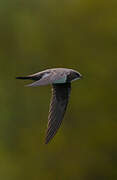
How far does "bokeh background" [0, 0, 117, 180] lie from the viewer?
8875 mm

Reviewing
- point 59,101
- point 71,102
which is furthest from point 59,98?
point 71,102

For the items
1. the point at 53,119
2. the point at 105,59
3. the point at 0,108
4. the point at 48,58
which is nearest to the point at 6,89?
the point at 0,108

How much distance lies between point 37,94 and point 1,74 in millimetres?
1485

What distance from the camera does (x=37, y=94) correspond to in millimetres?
9359

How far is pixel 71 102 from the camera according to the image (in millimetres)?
8914

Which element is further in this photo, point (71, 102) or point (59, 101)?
point (71, 102)

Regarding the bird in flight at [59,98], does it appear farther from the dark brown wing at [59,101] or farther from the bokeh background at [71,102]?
the bokeh background at [71,102]

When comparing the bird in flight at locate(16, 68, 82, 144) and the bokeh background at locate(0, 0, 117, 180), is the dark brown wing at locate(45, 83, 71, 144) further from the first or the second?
the bokeh background at locate(0, 0, 117, 180)

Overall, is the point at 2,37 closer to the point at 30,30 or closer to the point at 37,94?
the point at 30,30

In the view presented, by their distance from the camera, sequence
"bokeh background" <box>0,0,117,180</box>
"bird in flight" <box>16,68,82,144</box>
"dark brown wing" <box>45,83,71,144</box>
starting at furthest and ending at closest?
1. "bokeh background" <box>0,0,117,180</box>
2. "dark brown wing" <box>45,83,71,144</box>
3. "bird in flight" <box>16,68,82,144</box>

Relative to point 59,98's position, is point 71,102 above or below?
below

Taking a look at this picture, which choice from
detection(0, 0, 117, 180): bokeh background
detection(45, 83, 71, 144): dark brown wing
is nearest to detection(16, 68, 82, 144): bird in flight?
detection(45, 83, 71, 144): dark brown wing

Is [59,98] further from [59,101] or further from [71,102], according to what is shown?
[71,102]

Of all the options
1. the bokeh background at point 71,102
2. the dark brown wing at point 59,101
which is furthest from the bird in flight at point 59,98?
the bokeh background at point 71,102
